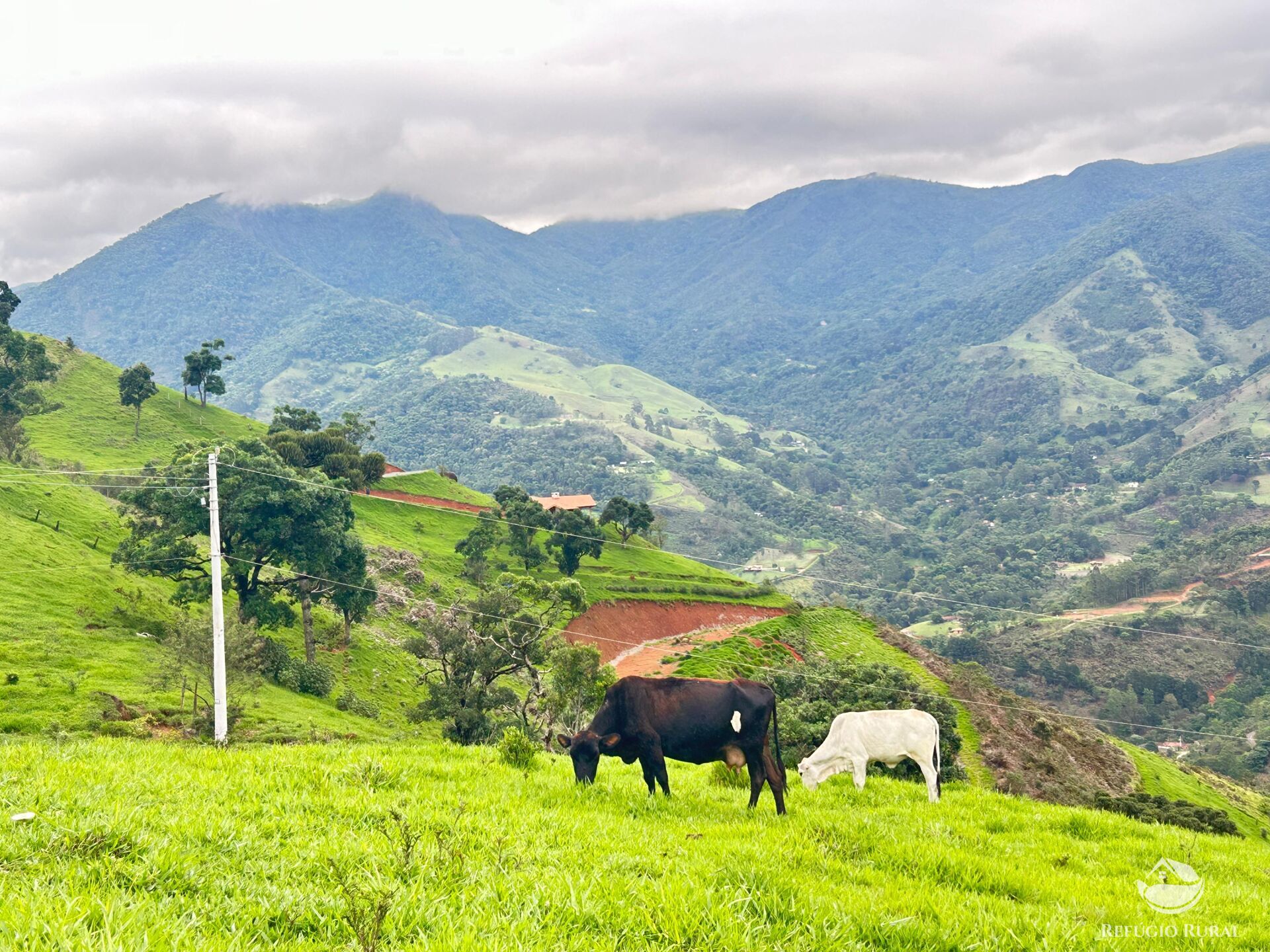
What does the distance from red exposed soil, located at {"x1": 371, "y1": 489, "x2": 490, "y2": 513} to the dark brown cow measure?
9416 cm

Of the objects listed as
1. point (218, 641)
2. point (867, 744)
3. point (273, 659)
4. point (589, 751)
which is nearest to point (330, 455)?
point (273, 659)

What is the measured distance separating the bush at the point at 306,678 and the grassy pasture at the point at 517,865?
34995 mm

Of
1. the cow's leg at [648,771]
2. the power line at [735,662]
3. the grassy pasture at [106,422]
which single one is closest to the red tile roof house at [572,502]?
the grassy pasture at [106,422]

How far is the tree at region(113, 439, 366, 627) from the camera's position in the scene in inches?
1751

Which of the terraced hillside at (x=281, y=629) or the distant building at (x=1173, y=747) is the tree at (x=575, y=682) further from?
the distant building at (x=1173, y=747)

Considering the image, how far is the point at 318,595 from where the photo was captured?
53656 mm

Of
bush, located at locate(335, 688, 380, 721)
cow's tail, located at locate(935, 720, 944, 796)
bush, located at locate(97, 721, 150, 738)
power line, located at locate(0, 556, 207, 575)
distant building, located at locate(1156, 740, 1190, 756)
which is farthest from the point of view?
distant building, located at locate(1156, 740, 1190, 756)

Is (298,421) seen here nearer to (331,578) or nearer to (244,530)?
(331,578)

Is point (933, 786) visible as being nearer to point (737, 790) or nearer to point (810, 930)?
point (737, 790)

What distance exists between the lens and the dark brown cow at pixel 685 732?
1205 centimetres

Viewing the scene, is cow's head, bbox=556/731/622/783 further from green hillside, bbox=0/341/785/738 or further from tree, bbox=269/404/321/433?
tree, bbox=269/404/321/433

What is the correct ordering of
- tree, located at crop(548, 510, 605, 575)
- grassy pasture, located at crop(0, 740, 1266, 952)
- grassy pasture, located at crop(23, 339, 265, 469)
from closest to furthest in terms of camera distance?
grassy pasture, located at crop(0, 740, 1266, 952), grassy pasture, located at crop(23, 339, 265, 469), tree, located at crop(548, 510, 605, 575)

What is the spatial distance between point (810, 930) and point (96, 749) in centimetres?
1047

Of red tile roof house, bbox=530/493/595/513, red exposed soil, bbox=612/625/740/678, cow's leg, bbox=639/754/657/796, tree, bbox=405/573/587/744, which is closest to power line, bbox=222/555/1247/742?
tree, bbox=405/573/587/744
